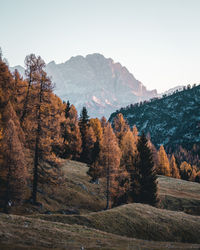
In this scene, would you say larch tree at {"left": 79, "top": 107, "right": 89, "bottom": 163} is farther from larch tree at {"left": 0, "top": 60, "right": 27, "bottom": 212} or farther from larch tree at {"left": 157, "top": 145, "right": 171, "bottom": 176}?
larch tree at {"left": 0, "top": 60, "right": 27, "bottom": 212}

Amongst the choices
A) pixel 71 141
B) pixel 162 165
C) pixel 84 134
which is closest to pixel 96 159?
pixel 71 141

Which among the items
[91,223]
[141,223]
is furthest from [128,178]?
[91,223]

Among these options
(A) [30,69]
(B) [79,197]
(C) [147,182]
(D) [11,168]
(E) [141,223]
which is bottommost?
(E) [141,223]

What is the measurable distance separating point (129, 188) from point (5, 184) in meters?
21.9

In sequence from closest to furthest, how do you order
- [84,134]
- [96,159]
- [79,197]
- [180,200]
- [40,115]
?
[40,115] → [79,197] → [96,159] → [180,200] → [84,134]

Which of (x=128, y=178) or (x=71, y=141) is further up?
(x=71, y=141)

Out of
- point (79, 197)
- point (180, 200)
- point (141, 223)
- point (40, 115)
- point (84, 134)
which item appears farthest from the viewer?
point (84, 134)

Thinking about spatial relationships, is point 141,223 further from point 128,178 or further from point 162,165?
point 162,165

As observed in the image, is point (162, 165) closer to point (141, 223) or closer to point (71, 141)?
point (71, 141)

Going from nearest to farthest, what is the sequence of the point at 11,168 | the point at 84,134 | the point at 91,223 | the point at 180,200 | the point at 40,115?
the point at 91,223, the point at 11,168, the point at 40,115, the point at 180,200, the point at 84,134

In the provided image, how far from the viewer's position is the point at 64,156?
61.9m

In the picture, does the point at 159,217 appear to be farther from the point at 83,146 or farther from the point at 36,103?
the point at 83,146

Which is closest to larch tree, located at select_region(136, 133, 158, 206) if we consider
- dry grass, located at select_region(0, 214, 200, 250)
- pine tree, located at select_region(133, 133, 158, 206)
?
pine tree, located at select_region(133, 133, 158, 206)

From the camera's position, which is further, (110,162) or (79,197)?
(79,197)
